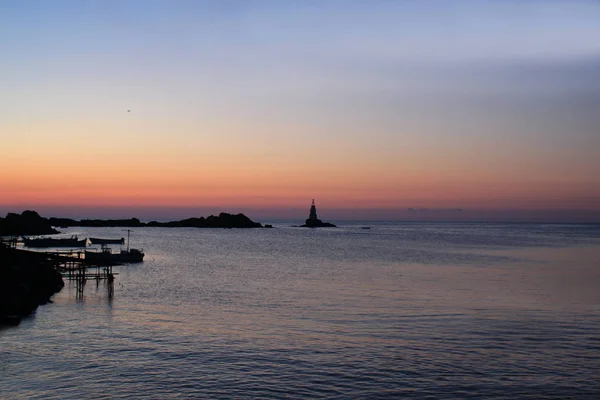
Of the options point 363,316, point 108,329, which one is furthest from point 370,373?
point 108,329

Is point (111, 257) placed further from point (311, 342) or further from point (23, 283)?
point (311, 342)

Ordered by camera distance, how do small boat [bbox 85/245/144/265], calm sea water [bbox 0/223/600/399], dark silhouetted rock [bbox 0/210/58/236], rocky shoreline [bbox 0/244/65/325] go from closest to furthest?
calm sea water [bbox 0/223/600/399], rocky shoreline [bbox 0/244/65/325], small boat [bbox 85/245/144/265], dark silhouetted rock [bbox 0/210/58/236]

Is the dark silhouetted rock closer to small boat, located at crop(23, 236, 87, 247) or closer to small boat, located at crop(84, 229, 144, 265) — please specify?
small boat, located at crop(23, 236, 87, 247)

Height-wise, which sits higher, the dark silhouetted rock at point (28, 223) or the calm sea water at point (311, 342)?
the dark silhouetted rock at point (28, 223)

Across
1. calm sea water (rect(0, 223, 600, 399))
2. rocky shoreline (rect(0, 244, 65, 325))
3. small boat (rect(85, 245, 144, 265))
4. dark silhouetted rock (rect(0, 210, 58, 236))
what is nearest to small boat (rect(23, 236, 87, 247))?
small boat (rect(85, 245, 144, 265))

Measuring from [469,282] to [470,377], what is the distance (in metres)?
28.1

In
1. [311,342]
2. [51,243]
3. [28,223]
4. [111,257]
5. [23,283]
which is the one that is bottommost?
[311,342]

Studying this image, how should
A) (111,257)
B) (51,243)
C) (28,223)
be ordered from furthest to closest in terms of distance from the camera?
(28,223) < (51,243) < (111,257)

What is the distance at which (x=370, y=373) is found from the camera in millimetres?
19781

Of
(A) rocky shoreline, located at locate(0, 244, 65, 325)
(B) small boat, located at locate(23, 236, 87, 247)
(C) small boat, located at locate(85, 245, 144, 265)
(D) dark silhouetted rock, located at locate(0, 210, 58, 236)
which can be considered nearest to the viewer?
(A) rocky shoreline, located at locate(0, 244, 65, 325)

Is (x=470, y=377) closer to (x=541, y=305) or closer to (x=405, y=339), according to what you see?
(x=405, y=339)

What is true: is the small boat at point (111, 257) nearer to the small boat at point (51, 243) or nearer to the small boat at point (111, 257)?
the small boat at point (111, 257)

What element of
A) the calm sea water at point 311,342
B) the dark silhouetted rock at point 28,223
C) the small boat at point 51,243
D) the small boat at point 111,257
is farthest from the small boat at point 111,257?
the dark silhouetted rock at point 28,223

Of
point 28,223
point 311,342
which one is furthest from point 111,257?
point 28,223
